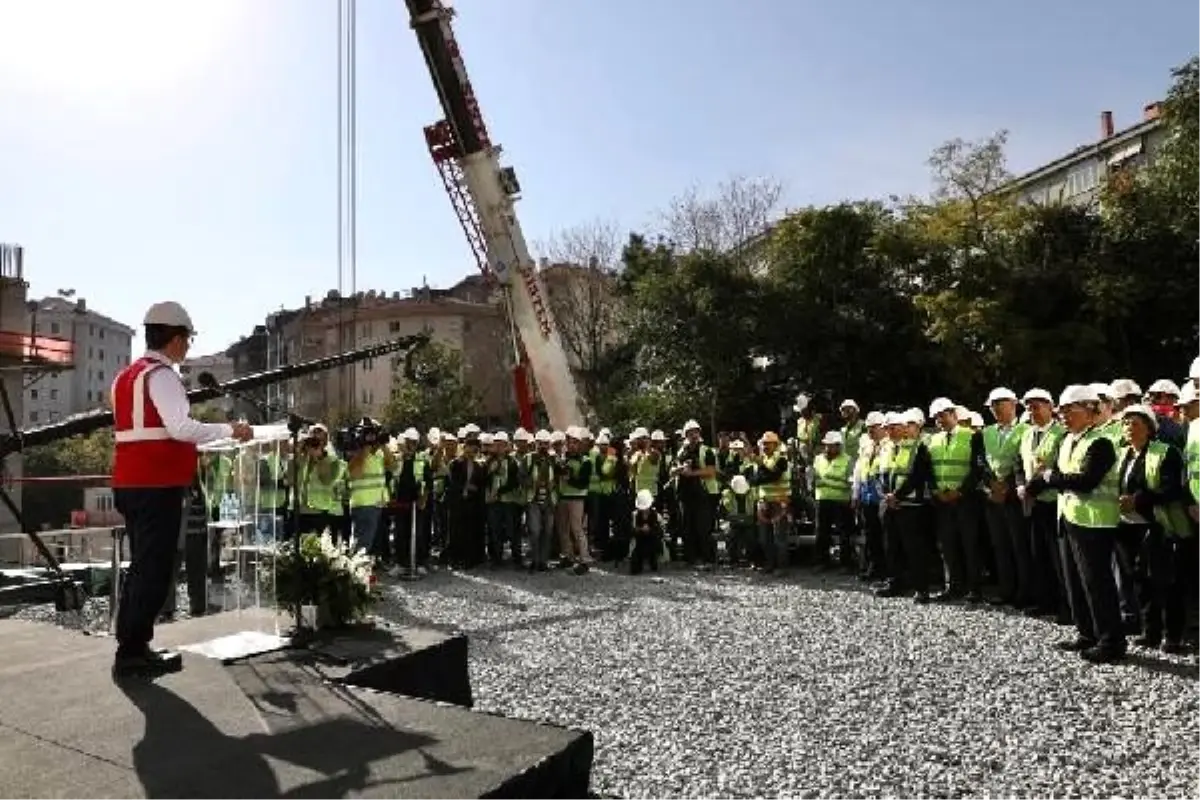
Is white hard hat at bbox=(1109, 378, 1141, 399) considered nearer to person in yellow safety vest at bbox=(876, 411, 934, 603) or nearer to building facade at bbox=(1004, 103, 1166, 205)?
person in yellow safety vest at bbox=(876, 411, 934, 603)

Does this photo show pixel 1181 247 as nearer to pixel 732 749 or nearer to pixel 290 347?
pixel 732 749

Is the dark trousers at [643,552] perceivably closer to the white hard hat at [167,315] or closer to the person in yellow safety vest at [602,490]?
the person in yellow safety vest at [602,490]

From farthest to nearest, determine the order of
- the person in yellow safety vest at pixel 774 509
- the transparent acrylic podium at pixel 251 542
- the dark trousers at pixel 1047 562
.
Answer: the person in yellow safety vest at pixel 774 509 → the dark trousers at pixel 1047 562 → the transparent acrylic podium at pixel 251 542

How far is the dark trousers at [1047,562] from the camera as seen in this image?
28.0 feet

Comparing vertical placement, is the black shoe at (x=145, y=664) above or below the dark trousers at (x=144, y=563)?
below

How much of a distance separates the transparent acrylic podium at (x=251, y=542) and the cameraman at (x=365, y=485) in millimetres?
5037

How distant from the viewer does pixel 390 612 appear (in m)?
10.1

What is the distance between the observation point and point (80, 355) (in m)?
96.3

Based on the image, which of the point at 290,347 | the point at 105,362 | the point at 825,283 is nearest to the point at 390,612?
the point at 825,283

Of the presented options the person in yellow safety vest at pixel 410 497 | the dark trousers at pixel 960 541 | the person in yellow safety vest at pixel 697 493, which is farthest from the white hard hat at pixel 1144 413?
the person in yellow safety vest at pixel 410 497

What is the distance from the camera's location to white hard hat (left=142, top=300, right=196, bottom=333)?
498 cm

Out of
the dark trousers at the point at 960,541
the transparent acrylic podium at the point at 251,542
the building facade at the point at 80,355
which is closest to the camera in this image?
the transparent acrylic podium at the point at 251,542

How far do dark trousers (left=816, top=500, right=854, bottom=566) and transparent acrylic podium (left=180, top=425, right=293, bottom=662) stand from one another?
7.90 metres

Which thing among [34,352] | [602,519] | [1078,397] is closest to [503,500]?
[602,519]
